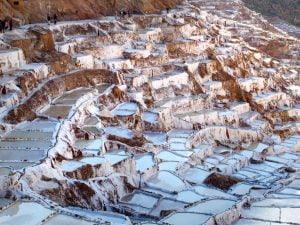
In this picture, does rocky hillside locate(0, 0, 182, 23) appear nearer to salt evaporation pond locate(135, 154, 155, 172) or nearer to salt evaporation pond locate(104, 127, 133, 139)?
salt evaporation pond locate(104, 127, 133, 139)

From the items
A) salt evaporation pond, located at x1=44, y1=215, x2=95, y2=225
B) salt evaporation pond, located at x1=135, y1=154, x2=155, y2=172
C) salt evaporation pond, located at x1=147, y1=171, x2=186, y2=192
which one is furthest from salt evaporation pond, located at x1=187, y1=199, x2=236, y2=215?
salt evaporation pond, located at x1=44, y1=215, x2=95, y2=225

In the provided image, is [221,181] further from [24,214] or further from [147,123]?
[24,214]

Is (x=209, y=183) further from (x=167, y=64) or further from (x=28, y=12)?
(x=28, y=12)

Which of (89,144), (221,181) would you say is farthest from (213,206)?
(89,144)

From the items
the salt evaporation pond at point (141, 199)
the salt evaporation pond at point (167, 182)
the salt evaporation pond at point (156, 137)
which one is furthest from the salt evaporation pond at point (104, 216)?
the salt evaporation pond at point (156, 137)

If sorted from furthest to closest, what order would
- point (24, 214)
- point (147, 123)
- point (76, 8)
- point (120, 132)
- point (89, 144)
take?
point (76, 8), point (147, 123), point (120, 132), point (89, 144), point (24, 214)
